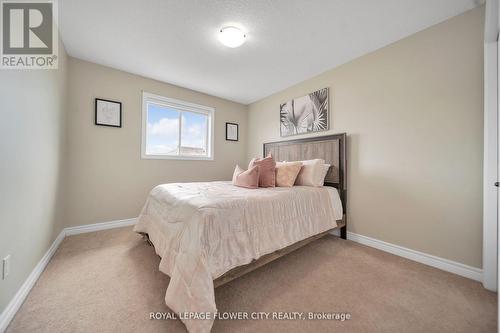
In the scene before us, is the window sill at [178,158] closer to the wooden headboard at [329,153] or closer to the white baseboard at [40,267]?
the white baseboard at [40,267]

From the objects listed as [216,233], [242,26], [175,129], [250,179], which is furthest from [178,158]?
[216,233]

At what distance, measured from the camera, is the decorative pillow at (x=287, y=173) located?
2314mm

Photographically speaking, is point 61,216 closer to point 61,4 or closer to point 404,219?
point 61,4

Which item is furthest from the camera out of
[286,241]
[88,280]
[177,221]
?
[286,241]

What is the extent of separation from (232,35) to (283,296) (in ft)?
7.96

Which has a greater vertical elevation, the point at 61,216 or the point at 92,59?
the point at 92,59

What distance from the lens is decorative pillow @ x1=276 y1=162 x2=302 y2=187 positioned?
2.31 metres

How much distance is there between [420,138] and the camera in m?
1.88

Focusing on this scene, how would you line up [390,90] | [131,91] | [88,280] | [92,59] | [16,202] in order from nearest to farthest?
1. [16,202]
2. [88,280]
3. [390,90]
4. [92,59]
5. [131,91]

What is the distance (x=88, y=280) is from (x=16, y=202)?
2.57ft

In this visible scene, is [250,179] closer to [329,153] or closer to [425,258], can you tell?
[329,153]

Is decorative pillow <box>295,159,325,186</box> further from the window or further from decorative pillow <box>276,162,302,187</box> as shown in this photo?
the window

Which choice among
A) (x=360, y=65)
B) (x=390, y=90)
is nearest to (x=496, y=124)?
(x=390, y=90)

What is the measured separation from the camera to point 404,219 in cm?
197
